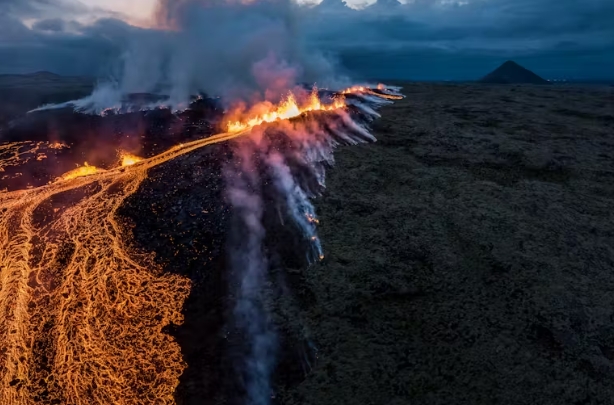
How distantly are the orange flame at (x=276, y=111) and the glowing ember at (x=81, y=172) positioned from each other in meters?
8.00

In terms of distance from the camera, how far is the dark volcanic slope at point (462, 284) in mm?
7668

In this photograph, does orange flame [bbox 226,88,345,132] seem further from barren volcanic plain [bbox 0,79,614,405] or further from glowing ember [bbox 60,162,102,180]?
glowing ember [bbox 60,162,102,180]

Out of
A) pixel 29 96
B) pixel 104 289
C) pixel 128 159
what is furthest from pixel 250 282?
pixel 29 96

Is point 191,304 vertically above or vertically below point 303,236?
below

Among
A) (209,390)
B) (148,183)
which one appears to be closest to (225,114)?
(148,183)

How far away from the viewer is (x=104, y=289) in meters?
10.1

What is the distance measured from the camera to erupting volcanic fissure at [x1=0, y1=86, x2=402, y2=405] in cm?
792

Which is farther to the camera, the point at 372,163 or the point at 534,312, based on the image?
the point at 372,163

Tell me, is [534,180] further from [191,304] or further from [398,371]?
[191,304]

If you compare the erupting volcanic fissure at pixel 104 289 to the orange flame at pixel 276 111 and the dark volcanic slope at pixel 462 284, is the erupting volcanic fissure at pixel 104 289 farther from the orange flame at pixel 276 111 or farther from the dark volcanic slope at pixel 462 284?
the orange flame at pixel 276 111

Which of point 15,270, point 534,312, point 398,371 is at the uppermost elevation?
point 534,312

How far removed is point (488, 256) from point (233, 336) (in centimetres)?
738

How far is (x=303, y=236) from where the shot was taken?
12211 mm

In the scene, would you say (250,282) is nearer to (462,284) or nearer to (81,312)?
(81,312)
